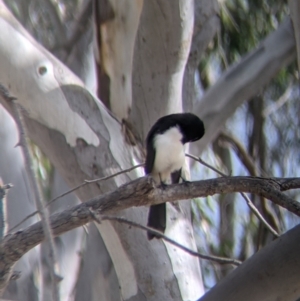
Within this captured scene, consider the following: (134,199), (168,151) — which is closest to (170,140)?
(168,151)

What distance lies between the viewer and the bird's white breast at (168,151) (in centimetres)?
187

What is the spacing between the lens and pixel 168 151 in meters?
1.88

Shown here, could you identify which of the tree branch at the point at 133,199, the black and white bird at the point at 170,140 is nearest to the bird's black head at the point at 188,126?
the black and white bird at the point at 170,140

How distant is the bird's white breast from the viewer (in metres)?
1.87

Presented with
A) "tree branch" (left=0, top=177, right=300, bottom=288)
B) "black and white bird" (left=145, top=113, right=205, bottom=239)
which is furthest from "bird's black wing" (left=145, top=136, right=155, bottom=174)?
"tree branch" (left=0, top=177, right=300, bottom=288)

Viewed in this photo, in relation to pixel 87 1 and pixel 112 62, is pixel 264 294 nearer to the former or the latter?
pixel 112 62

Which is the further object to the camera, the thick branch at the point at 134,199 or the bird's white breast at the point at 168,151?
the bird's white breast at the point at 168,151

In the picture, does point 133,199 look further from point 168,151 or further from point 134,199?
point 168,151

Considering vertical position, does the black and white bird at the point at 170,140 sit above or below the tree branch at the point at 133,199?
above

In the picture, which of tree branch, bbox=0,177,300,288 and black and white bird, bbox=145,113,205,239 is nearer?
tree branch, bbox=0,177,300,288

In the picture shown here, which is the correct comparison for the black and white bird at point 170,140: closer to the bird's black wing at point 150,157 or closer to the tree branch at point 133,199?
the bird's black wing at point 150,157

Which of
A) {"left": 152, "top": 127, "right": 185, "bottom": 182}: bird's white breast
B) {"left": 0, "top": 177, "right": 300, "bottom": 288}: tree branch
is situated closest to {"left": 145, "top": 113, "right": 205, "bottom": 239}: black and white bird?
{"left": 152, "top": 127, "right": 185, "bottom": 182}: bird's white breast

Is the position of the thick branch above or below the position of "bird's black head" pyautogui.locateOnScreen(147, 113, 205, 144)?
below

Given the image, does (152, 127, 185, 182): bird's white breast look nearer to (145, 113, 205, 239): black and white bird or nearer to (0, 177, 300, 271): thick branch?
(145, 113, 205, 239): black and white bird
